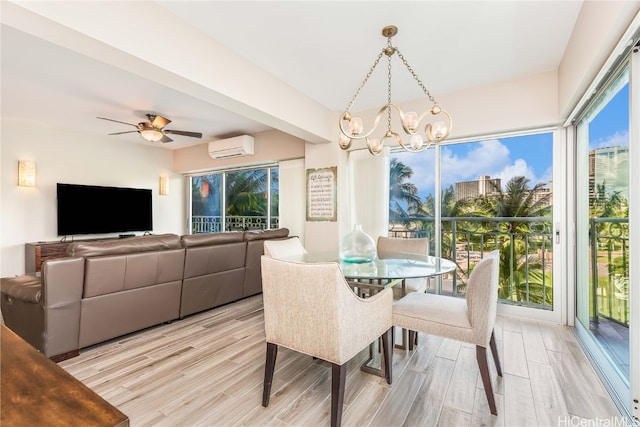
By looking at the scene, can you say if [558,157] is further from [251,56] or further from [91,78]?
[91,78]

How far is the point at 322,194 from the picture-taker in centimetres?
426

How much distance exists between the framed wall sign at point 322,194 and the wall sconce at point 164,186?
11.7 ft

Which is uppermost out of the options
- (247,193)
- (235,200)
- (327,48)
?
(327,48)

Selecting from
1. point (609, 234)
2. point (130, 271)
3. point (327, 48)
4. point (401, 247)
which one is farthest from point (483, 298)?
point (130, 271)

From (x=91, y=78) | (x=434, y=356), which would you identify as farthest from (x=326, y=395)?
(x=91, y=78)

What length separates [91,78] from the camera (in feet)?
9.98

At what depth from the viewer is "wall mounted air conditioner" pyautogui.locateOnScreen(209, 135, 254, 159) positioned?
4.97 m

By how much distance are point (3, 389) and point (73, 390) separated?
130 millimetres

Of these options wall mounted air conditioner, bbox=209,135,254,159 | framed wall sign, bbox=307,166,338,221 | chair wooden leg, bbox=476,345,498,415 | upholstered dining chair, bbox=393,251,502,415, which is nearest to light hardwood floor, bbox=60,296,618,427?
chair wooden leg, bbox=476,345,498,415

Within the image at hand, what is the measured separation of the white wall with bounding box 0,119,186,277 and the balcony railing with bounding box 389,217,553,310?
16.8 ft

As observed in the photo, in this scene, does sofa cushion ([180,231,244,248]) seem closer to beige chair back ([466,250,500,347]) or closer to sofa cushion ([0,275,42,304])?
sofa cushion ([0,275,42,304])

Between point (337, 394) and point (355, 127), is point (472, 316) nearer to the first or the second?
point (337, 394)

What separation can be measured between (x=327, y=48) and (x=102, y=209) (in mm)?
4933

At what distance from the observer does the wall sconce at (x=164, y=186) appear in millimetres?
6195
